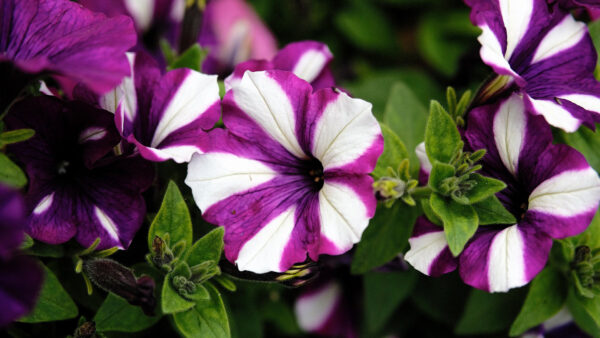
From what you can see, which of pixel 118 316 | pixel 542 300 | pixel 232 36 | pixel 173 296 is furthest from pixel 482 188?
pixel 232 36

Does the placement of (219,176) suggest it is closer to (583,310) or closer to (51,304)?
(51,304)

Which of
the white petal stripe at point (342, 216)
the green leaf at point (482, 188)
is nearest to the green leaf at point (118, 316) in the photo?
the white petal stripe at point (342, 216)

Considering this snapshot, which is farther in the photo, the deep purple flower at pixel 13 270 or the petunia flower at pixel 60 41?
the petunia flower at pixel 60 41

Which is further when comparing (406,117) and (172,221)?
(406,117)

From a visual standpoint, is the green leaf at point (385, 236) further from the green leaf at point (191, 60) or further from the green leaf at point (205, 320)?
the green leaf at point (191, 60)

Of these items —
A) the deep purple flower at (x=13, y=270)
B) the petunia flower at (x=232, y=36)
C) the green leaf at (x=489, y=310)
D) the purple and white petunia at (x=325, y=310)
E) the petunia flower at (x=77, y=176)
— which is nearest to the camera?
the deep purple flower at (x=13, y=270)
